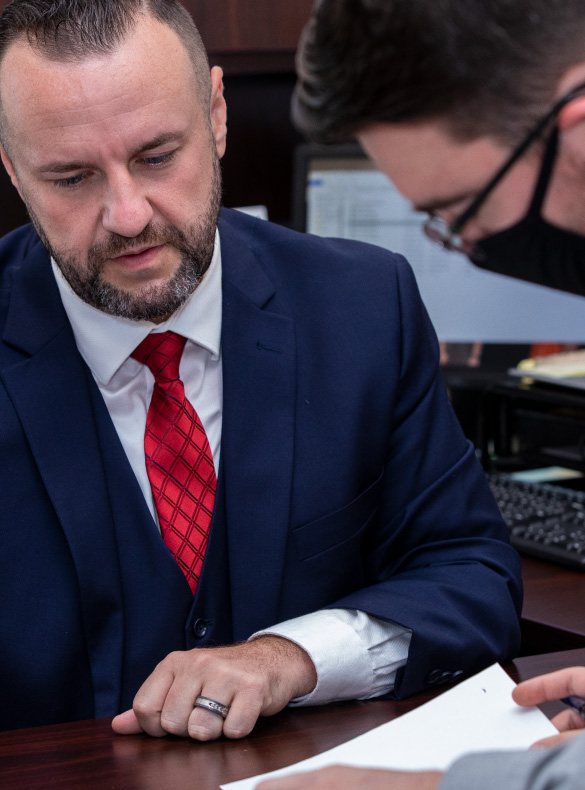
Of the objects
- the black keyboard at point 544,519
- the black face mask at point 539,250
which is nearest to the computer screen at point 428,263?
the black keyboard at point 544,519

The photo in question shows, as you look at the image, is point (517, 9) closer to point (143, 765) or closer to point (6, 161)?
point (143, 765)

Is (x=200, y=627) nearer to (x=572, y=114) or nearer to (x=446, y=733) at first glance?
(x=446, y=733)

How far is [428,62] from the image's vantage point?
0.65 meters

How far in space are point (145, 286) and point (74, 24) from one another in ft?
1.00

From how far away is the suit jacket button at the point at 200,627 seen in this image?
122 cm

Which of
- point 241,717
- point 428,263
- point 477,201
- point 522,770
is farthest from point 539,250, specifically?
point 428,263

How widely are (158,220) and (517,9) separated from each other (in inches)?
25.0

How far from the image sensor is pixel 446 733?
2.98 ft

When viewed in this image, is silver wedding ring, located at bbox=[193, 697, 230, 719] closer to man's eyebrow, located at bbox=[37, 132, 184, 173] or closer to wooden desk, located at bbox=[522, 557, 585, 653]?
wooden desk, located at bbox=[522, 557, 585, 653]

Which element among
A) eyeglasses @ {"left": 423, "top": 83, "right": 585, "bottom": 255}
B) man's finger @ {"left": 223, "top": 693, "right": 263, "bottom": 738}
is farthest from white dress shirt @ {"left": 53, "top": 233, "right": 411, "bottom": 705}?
eyeglasses @ {"left": 423, "top": 83, "right": 585, "bottom": 255}

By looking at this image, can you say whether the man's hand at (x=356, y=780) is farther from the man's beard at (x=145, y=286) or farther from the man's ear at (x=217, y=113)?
the man's ear at (x=217, y=113)

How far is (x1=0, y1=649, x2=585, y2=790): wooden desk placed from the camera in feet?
2.86

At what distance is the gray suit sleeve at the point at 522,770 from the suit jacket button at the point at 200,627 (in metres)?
0.59

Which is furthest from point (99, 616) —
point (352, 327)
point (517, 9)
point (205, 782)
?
point (517, 9)
